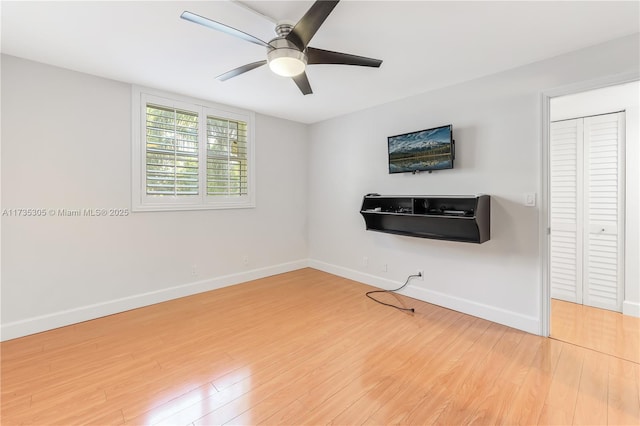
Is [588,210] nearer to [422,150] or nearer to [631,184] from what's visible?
[631,184]

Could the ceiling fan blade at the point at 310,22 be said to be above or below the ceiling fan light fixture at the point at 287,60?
above

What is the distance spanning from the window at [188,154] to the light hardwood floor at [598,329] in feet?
13.1

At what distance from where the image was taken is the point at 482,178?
293 cm

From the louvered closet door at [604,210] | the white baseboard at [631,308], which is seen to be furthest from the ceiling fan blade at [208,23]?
the white baseboard at [631,308]

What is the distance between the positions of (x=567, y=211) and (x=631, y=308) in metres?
1.14

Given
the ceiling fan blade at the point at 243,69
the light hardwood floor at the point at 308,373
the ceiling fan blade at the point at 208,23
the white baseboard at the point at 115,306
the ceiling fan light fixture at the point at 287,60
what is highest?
the ceiling fan blade at the point at 243,69

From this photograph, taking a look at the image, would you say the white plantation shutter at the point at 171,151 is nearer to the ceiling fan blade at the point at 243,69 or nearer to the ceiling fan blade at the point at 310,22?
the ceiling fan blade at the point at 243,69

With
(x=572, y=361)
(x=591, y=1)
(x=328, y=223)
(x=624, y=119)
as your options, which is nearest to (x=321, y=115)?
(x=328, y=223)

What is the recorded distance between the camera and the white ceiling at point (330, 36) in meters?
1.88

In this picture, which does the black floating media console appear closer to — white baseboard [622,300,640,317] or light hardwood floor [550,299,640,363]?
light hardwood floor [550,299,640,363]

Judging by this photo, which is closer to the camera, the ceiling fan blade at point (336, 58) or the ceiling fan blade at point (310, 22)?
the ceiling fan blade at point (310, 22)

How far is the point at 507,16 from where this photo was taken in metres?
1.96

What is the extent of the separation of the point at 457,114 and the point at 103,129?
391 cm

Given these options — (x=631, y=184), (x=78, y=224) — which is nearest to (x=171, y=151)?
(x=78, y=224)
